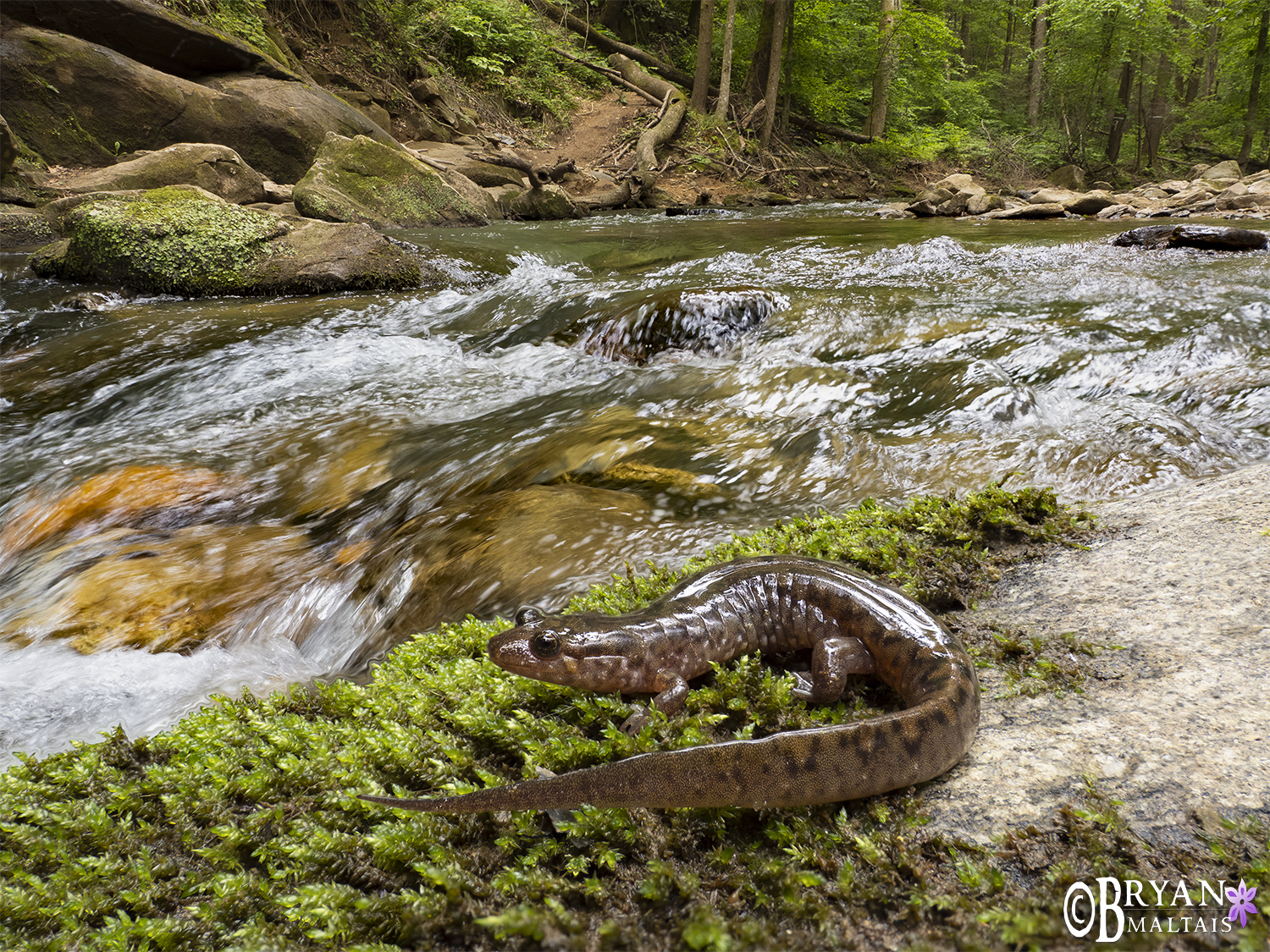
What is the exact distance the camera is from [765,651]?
2451 millimetres

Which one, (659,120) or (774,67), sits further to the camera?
(659,120)

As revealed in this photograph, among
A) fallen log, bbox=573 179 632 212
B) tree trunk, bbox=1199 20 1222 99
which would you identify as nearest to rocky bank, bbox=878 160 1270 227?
fallen log, bbox=573 179 632 212

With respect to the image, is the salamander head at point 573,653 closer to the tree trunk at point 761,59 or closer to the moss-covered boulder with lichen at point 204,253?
the moss-covered boulder with lichen at point 204,253

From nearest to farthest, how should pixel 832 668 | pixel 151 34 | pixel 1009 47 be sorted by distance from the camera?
pixel 832 668 → pixel 151 34 → pixel 1009 47

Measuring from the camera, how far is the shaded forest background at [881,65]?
24984 mm

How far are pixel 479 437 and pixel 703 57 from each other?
25.9 metres

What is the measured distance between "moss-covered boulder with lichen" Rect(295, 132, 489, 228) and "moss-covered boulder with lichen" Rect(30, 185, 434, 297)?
307 centimetres

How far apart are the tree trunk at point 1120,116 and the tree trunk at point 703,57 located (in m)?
20.5

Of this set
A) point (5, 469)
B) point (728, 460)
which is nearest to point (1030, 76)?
point (728, 460)

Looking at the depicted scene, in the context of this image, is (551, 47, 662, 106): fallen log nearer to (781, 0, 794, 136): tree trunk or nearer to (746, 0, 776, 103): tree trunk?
(746, 0, 776, 103): tree trunk

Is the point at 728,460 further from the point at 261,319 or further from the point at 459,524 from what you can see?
the point at 261,319

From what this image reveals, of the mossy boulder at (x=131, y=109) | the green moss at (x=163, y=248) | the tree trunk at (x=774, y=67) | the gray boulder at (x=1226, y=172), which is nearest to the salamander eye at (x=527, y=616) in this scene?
the green moss at (x=163, y=248)

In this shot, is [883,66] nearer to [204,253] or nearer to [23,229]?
[204,253]

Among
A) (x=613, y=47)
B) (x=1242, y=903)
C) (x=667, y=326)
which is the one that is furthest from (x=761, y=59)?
(x=1242, y=903)
